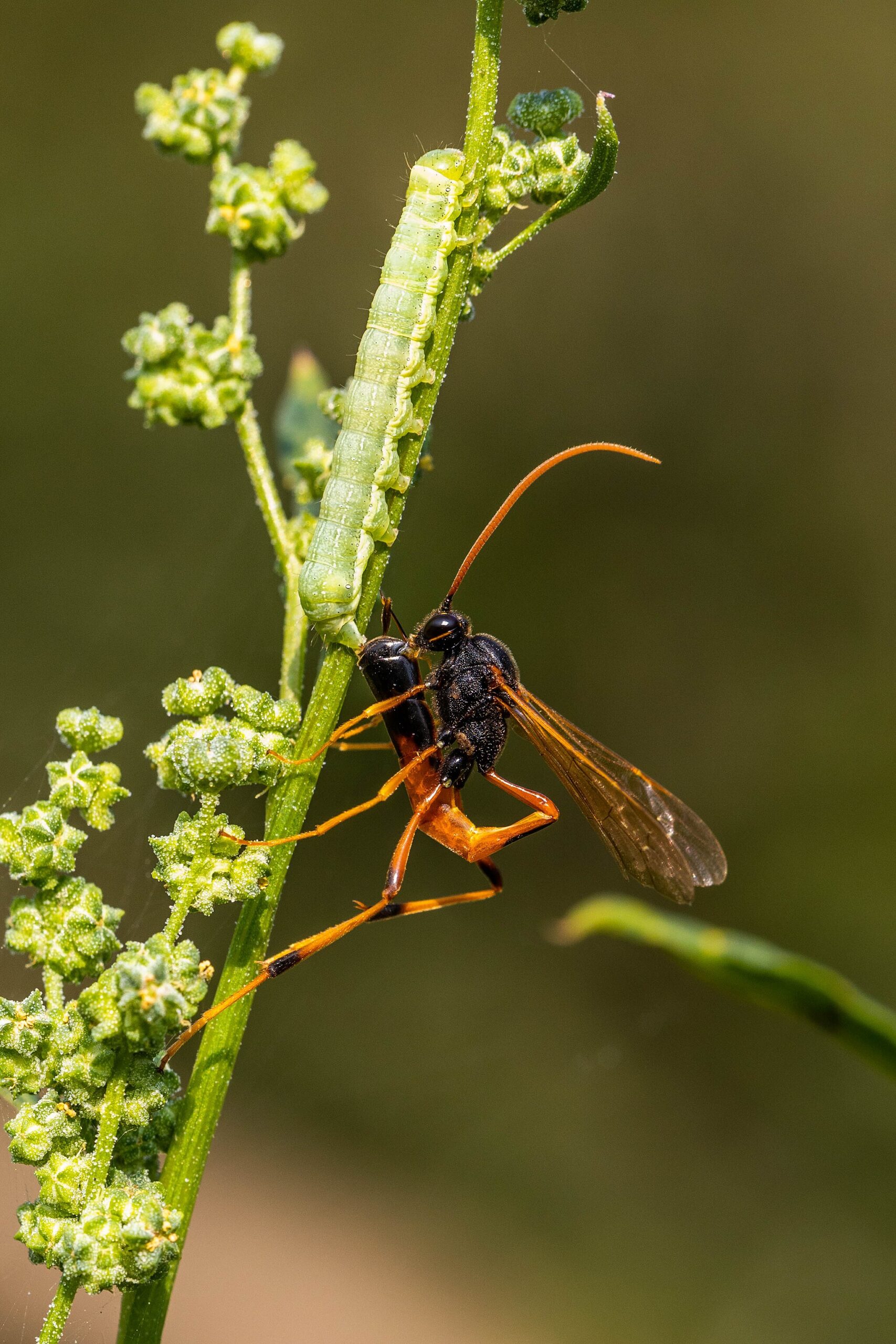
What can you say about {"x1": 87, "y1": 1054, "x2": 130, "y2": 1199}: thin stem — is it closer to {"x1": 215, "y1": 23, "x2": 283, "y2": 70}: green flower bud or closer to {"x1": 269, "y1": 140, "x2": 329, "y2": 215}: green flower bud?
{"x1": 269, "y1": 140, "x2": 329, "y2": 215}: green flower bud

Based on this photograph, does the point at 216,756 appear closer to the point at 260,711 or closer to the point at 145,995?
the point at 260,711

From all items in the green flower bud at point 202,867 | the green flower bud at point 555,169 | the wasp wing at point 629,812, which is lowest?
the green flower bud at point 202,867

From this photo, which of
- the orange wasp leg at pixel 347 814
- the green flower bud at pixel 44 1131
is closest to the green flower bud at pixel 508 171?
the orange wasp leg at pixel 347 814

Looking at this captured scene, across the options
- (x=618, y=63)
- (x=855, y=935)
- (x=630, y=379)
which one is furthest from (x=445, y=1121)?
(x=618, y=63)

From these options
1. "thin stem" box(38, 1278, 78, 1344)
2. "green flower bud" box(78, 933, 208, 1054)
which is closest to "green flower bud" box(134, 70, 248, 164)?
"green flower bud" box(78, 933, 208, 1054)

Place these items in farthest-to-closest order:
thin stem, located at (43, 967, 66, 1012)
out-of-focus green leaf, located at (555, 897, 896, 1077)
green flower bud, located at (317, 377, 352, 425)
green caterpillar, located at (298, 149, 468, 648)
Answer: green flower bud, located at (317, 377, 352, 425) → green caterpillar, located at (298, 149, 468, 648) → thin stem, located at (43, 967, 66, 1012) → out-of-focus green leaf, located at (555, 897, 896, 1077)

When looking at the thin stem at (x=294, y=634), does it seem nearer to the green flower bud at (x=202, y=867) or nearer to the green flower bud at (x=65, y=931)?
the green flower bud at (x=202, y=867)
